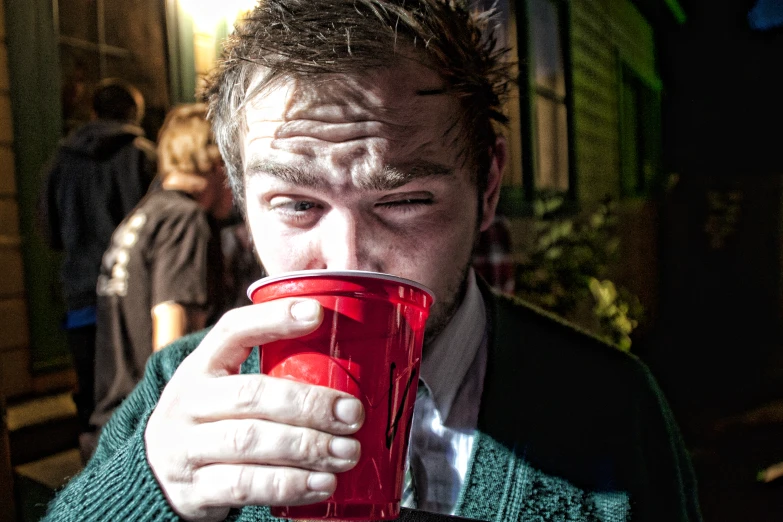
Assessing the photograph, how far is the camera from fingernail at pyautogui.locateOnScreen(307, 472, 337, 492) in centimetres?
66

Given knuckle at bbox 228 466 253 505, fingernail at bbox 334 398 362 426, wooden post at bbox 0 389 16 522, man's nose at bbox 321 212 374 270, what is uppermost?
man's nose at bbox 321 212 374 270

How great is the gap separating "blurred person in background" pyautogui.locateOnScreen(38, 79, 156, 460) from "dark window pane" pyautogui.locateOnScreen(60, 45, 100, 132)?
0.03m

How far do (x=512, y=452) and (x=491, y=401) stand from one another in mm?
104

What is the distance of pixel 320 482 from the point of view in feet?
2.17

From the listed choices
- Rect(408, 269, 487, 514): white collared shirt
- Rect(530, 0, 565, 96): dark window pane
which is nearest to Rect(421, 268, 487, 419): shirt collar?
Rect(408, 269, 487, 514): white collared shirt

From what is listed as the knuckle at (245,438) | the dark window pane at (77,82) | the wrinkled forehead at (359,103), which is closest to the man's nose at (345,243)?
the wrinkled forehead at (359,103)

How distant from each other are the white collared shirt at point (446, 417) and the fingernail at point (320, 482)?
52cm

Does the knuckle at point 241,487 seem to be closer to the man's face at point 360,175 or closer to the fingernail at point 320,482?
the fingernail at point 320,482

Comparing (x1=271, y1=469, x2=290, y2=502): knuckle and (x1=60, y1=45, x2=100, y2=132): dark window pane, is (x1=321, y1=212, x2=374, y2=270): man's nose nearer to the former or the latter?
(x1=271, y1=469, x2=290, y2=502): knuckle

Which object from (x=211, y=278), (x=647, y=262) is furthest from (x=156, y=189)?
(x=647, y=262)

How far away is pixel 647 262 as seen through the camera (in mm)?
1339

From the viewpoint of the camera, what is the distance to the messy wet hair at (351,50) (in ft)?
3.40

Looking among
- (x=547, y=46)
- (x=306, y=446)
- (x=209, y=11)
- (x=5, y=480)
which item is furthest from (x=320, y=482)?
(x=209, y=11)

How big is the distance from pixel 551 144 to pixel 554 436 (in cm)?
78
